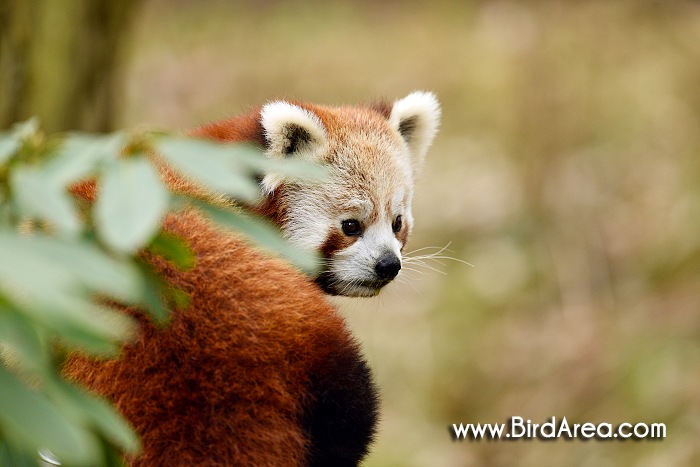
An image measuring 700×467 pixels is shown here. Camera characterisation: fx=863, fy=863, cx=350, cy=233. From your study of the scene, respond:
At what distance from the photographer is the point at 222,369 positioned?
1.55m

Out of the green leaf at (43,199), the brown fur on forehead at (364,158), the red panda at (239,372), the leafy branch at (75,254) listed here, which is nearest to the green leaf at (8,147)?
the leafy branch at (75,254)

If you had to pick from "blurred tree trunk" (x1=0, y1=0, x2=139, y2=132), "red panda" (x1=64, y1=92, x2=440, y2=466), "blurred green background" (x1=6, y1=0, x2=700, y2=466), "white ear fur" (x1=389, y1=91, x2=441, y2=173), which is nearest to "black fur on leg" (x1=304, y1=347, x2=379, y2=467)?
"red panda" (x1=64, y1=92, x2=440, y2=466)

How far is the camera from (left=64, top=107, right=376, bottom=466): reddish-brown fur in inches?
60.1

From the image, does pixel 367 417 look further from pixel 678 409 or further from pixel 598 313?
pixel 598 313

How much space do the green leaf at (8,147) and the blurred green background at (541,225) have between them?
100 inches

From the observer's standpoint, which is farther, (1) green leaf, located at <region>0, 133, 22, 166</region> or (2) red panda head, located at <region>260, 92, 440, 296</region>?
(2) red panda head, located at <region>260, 92, 440, 296</region>

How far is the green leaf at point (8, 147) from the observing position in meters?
1.15

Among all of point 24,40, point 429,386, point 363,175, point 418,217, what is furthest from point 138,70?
point 363,175

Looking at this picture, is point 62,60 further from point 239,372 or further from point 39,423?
point 39,423

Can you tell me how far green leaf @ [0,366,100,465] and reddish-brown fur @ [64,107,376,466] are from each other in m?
0.59

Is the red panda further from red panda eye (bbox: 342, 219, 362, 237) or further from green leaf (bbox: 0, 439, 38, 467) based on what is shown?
red panda eye (bbox: 342, 219, 362, 237)

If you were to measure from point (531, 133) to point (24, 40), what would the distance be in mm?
4734

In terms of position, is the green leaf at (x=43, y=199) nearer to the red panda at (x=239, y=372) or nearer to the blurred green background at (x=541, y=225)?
the red panda at (x=239, y=372)

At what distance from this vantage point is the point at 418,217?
25.7 feet
